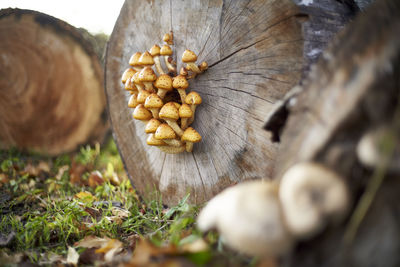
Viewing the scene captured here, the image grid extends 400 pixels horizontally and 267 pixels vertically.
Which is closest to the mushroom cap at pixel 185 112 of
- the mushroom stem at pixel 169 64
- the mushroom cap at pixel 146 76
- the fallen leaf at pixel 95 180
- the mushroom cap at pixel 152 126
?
the mushroom cap at pixel 152 126

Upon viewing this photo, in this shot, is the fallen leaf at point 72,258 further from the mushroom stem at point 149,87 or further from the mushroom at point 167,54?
the mushroom at point 167,54

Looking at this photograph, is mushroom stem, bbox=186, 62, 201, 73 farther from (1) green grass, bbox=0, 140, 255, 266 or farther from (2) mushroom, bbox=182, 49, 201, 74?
(1) green grass, bbox=0, 140, 255, 266

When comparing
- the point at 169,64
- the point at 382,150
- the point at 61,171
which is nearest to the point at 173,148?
the point at 169,64

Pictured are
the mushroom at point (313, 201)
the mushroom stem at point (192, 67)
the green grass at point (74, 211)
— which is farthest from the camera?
the mushroom stem at point (192, 67)

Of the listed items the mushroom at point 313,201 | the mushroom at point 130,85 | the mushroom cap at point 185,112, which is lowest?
the mushroom at point 313,201

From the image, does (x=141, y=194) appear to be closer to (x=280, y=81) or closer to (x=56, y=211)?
(x=56, y=211)

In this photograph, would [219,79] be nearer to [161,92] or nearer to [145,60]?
[161,92]
